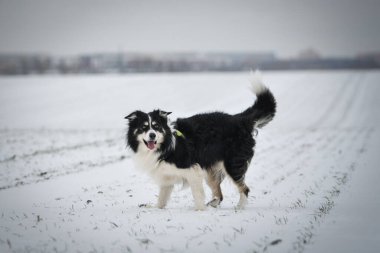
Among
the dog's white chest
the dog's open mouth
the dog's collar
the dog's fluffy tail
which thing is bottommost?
the dog's white chest

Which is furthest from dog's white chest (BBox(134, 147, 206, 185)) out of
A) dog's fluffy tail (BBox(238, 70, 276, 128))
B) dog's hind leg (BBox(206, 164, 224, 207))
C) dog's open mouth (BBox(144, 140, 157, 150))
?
dog's fluffy tail (BBox(238, 70, 276, 128))

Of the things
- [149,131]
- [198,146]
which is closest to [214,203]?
[198,146]

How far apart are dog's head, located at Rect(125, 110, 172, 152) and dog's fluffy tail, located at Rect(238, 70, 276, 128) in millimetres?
1882

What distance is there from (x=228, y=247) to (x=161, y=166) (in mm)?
2551

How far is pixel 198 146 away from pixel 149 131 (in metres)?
1.11

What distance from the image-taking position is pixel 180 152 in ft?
25.0

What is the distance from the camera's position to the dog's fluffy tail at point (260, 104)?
28.2ft

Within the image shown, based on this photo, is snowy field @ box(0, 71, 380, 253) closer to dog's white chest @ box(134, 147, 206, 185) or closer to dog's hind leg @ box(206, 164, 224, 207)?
dog's hind leg @ box(206, 164, 224, 207)

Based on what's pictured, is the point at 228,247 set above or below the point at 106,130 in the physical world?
above

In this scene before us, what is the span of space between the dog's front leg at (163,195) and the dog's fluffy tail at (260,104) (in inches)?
86.5

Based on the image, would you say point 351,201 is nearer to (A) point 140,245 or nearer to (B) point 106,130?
(A) point 140,245

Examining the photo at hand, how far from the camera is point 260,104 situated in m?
8.76

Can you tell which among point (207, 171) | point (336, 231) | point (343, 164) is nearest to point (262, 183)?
point (207, 171)

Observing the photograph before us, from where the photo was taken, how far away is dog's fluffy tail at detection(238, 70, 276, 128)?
28.2ft
